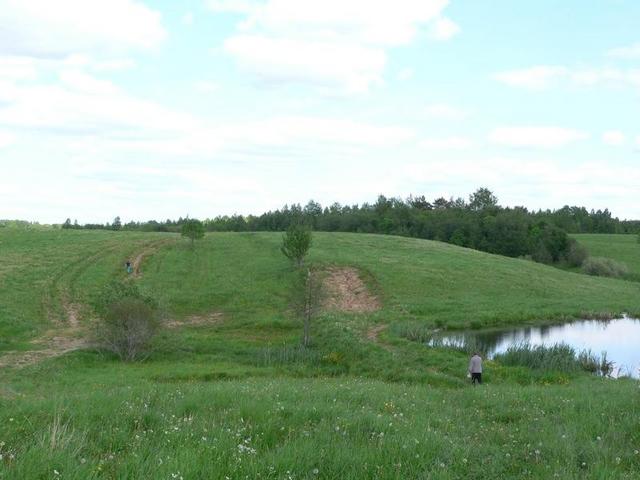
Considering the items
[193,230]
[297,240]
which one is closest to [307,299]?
[297,240]

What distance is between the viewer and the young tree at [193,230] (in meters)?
64.9

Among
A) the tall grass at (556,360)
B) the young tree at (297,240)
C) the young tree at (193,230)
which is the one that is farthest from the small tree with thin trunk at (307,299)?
the young tree at (193,230)

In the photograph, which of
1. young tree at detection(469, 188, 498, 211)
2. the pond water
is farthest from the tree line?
the pond water

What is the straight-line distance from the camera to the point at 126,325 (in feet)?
103

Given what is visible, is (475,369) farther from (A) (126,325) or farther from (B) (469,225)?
(B) (469,225)

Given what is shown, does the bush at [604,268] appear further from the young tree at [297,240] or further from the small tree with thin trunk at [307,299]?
the small tree with thin trunk at [307,299]

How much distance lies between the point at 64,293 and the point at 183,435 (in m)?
41.9

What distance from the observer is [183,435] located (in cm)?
740

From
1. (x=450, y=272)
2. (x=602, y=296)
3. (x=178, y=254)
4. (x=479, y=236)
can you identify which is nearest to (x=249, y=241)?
(x=178, y=254)

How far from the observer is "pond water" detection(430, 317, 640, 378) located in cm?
3291

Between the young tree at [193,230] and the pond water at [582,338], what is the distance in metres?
34.2

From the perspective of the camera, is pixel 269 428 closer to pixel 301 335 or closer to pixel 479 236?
pixel 301 335

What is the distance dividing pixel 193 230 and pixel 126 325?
112 feet

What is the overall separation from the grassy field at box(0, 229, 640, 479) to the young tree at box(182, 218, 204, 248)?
1434 mm
